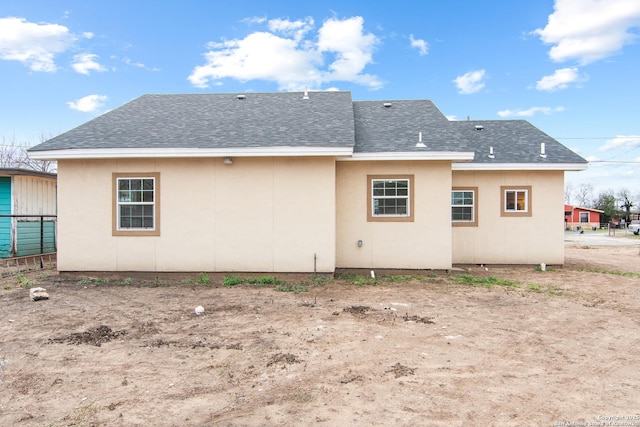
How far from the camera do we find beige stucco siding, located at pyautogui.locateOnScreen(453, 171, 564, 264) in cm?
1157

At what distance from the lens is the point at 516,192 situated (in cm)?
1166

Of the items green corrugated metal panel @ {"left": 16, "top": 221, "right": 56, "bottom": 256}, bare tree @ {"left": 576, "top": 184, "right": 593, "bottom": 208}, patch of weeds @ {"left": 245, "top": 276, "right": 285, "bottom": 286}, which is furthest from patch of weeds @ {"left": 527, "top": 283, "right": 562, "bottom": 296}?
bare tree @ {"left": 576, "top": 184, "right": 593, "bottom": 208}

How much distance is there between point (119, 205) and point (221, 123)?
10.7ft

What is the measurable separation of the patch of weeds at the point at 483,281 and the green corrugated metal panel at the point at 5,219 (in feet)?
43.5

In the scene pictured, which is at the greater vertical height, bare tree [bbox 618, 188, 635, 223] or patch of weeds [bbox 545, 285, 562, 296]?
bare tree [bbox 618, 188, 635, 223]

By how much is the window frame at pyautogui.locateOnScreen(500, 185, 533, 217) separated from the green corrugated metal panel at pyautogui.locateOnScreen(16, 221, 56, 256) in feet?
46.5

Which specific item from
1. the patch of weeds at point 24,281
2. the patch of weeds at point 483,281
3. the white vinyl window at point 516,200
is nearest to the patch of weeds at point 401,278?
the patch of weeds at point 483,281

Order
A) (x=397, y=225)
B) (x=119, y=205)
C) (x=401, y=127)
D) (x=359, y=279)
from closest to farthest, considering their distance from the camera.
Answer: (x=359, y=279) → (x=119, y=205) → (x=397, y=225) → (x=401, y=127)

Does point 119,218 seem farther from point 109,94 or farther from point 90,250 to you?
point 109,94

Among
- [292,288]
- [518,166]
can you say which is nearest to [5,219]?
[292,288]

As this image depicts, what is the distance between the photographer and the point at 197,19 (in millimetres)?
14000

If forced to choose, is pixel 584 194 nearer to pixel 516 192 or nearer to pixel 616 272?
pixel 616 272

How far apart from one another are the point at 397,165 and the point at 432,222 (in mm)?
1672

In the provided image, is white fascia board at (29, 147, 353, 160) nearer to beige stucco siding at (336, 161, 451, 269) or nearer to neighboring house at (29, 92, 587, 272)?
neighboring house at (29, 92, 587, 272)
